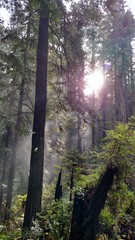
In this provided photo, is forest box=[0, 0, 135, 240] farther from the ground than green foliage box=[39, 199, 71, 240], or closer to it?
farther from the ground

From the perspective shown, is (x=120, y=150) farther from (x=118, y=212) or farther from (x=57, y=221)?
(x=57, y=221)

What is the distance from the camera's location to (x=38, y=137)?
20.8 ft

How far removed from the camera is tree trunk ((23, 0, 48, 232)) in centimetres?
585

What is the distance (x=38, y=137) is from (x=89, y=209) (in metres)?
2.41

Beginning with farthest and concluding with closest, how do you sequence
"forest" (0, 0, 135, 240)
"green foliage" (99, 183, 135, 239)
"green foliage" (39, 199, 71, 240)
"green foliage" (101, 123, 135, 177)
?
1. "green foliage" (99, 183, 135, 239)
2. "green foliage" (101, 123, 135, 177)
3. "forest" (0, 0, 135, 240)
4. "green foliage" (39, 199, 71, 240)

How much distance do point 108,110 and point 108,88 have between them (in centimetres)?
270

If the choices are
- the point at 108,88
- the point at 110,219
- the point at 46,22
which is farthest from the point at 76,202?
the point at 108,88

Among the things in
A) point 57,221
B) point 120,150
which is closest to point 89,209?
point 57,221

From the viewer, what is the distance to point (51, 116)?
9.82 meters

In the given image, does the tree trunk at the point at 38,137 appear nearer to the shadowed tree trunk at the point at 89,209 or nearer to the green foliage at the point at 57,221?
the green foliage at the point at 57,221

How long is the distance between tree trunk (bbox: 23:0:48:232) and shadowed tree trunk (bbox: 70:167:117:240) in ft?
5.09

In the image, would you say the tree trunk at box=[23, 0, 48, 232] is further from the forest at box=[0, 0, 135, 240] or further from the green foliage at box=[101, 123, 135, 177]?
the green foliage at box=[101, 123, 135, 177]

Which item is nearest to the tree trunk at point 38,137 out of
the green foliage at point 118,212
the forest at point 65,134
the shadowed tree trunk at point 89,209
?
the forest at point 65,134

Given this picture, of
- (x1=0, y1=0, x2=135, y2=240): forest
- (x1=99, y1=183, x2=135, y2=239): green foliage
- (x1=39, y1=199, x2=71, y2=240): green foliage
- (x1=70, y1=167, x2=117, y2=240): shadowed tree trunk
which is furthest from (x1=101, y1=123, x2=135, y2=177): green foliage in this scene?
(x1=39, y1=199, x2=71, y2=240): green foliage
